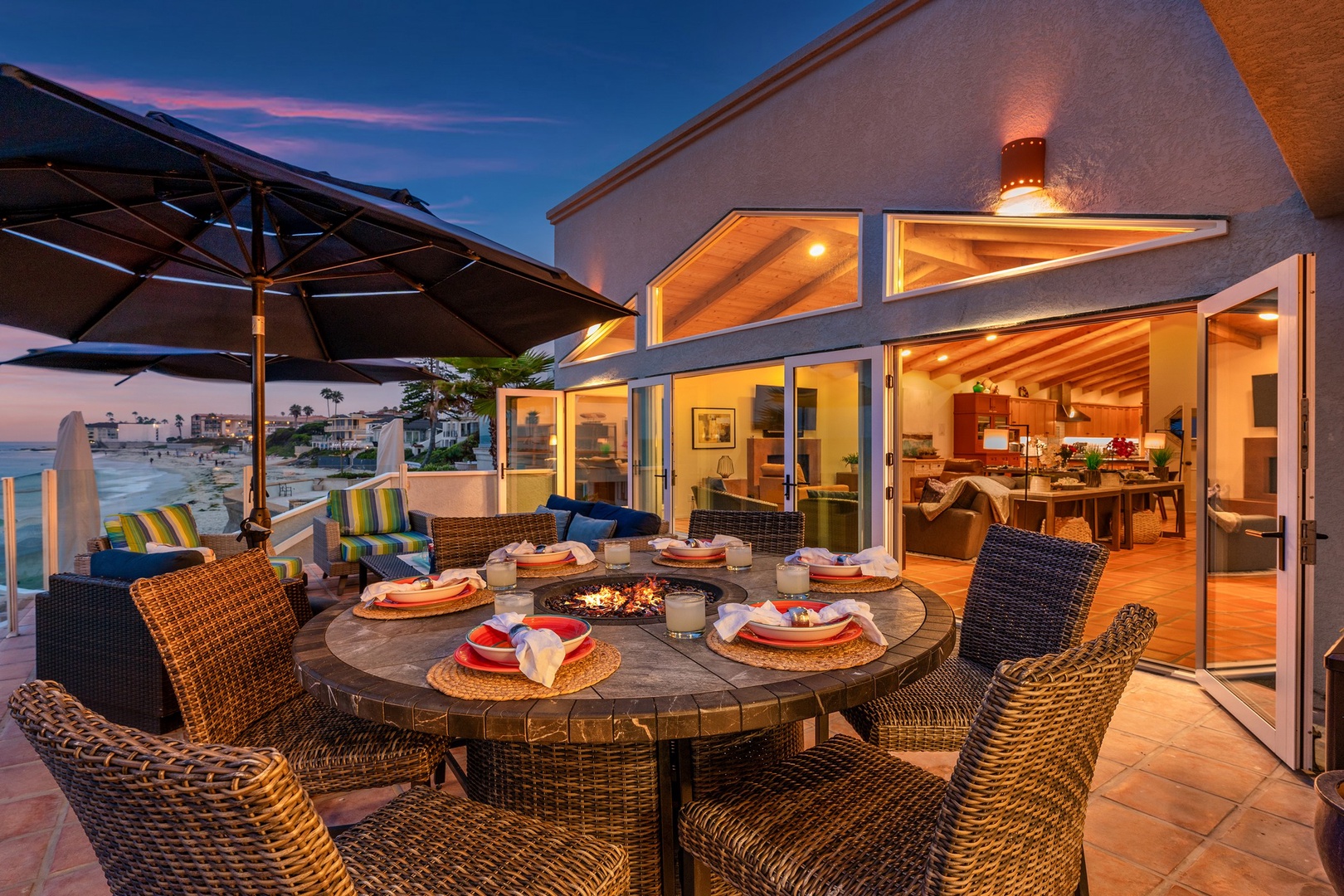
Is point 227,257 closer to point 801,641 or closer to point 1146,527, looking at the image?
point 801,641

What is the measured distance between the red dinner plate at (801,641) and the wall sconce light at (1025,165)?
3.40 metres

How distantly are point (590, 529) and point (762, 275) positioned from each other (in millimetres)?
2751

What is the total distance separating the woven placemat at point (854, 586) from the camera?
1.93 meters

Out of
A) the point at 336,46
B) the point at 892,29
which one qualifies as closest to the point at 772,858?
the point at 892,29

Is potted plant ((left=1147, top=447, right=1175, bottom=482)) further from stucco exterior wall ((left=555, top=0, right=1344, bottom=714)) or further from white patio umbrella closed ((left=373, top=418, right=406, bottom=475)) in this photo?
white patio umbrella closed ((left=373, top=418, right=406, bottom=475))

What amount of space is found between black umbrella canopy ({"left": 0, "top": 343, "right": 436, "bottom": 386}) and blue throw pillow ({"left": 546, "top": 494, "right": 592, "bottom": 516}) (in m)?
1.33

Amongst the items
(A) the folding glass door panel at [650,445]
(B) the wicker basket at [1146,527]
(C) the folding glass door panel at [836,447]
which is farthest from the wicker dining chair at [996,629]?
(B) the wicker basket at [1146,527]

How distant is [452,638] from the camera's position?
152 centimetres

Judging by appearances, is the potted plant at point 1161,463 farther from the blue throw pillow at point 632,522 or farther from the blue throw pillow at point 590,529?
the blue throw pillow at point 590,529

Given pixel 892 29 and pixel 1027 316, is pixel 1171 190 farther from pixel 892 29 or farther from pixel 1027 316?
pixel 892 29

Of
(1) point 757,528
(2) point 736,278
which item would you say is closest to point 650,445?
(2) point 736,278

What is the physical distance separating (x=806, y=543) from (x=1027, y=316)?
232 centimetres

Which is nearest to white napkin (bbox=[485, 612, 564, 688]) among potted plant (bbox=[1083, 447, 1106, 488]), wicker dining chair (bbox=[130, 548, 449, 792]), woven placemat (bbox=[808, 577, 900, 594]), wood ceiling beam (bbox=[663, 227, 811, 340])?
wicker dining chair (bbox=[130, 548, 449, 792])

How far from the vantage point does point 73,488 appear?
4.82 m
